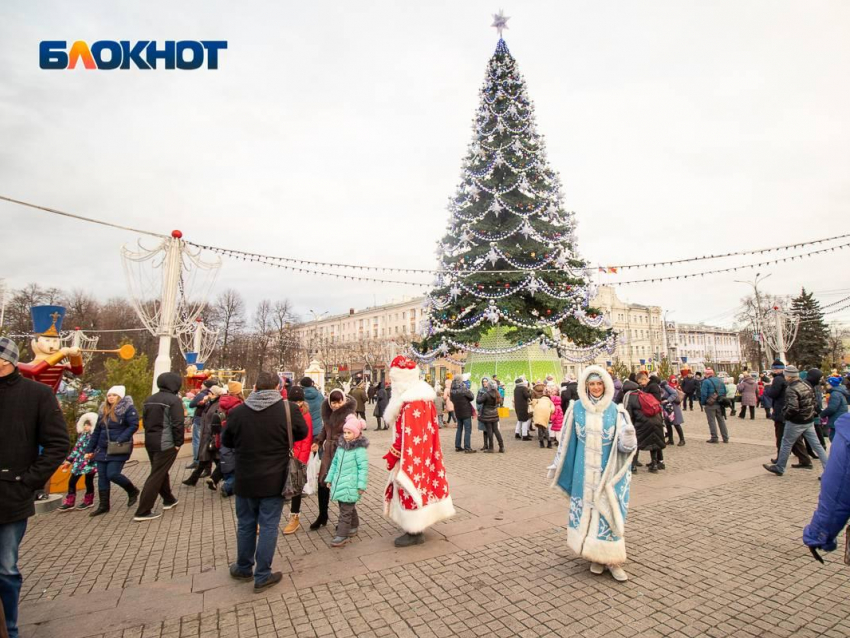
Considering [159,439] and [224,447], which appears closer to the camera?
[159,439]

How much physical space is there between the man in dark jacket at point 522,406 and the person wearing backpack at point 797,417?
5726mm

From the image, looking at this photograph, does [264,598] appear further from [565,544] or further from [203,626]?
[565,544]

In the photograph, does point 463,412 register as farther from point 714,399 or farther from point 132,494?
point 132,494

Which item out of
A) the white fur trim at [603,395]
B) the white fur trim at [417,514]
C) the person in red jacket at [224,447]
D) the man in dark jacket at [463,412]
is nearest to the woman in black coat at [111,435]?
the person in red jacket at [224,447]

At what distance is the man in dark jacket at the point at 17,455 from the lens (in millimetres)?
2992

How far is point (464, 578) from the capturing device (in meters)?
4.08

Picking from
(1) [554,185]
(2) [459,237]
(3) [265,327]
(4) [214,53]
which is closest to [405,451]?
(4) [214,53]

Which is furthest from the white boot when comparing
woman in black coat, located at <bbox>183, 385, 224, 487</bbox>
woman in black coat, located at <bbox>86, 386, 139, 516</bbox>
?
woman in black coat, located at <bbox>86, 386, 139, 516</bbox>

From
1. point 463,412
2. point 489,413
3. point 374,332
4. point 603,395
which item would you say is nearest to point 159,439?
point 603,395

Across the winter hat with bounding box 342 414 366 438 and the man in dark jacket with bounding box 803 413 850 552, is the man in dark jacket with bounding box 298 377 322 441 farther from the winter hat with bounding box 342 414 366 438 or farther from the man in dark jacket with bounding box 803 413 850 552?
the man in dark jacket with bounding box 803 413 850 552

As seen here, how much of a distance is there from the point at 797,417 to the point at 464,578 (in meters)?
6.56

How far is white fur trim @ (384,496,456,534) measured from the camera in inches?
190

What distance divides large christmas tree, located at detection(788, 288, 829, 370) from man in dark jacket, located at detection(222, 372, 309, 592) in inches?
1930

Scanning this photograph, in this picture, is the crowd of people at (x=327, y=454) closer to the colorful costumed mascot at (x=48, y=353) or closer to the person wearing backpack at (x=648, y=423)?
the person wearing backpack at (x=648, y=423)
